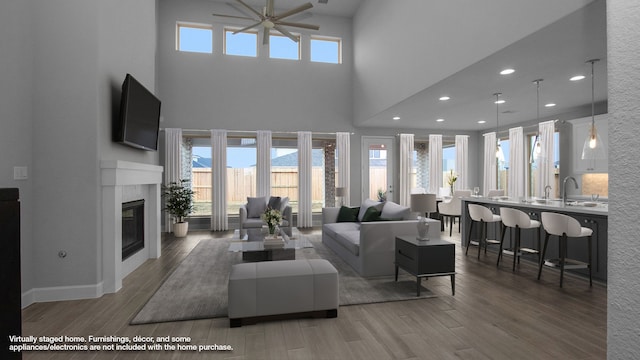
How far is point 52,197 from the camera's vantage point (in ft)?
11.7

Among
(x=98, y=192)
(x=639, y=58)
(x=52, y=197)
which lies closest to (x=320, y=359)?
(x=639, y=58)

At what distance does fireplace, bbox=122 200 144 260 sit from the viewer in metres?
4.50

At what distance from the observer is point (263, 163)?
8.62 m

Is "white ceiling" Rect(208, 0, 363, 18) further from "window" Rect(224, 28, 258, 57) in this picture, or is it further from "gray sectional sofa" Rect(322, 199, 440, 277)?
"gray sectional sofa" Rect(322, 199, 440, 277)

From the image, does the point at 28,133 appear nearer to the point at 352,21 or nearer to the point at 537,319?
the point at 537,319

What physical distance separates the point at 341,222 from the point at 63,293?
419cm

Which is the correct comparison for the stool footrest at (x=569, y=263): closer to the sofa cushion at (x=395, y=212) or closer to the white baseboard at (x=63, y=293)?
the sofa cushion at (x=395, y=212)

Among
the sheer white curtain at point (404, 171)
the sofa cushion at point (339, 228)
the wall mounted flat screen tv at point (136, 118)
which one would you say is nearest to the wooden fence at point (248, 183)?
the sheer white curtain at point (404, 171)

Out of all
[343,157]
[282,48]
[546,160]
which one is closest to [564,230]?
[546,160]

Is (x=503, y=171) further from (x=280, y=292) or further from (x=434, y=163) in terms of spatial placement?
(x=280, y=292)

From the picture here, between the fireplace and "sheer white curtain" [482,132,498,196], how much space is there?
884 centimetres

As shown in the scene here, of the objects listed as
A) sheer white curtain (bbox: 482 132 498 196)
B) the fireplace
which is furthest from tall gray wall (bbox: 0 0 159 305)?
sheer white curtain (bbox: 482 132 498 196)

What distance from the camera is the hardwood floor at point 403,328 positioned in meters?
2.52

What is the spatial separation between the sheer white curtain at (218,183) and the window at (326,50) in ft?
10.8
